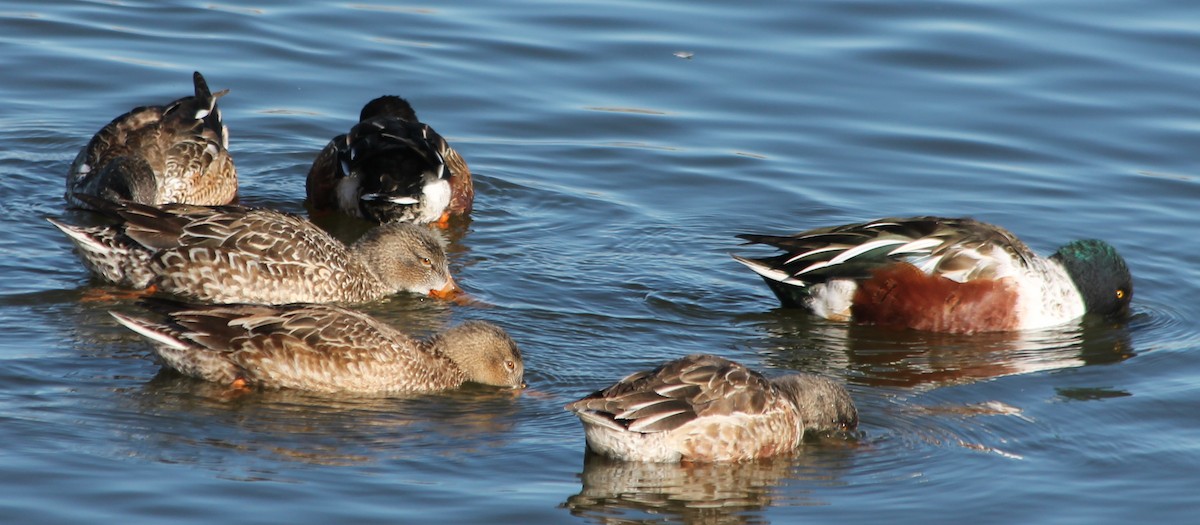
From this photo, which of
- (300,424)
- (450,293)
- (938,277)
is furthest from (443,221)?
(300,424)

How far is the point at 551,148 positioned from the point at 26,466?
6.88 m

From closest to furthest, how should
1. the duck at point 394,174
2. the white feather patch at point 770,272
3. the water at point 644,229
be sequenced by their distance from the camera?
the water at point 644,229 < the white feather patch at point 770,272 < the duck at point 394,174

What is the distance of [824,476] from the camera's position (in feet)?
25.3

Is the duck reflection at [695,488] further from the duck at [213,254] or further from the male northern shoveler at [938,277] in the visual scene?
the duck at [213,254]

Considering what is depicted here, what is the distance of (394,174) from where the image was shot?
1213 centimetres

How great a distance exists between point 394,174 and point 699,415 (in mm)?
5055

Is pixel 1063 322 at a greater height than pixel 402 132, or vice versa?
pixel 402 132

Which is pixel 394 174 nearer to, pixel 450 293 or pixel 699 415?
pixel 450 293


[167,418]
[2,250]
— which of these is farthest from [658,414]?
[2,250]

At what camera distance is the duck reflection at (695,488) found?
7148 mm

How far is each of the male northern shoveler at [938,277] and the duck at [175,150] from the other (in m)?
4.09

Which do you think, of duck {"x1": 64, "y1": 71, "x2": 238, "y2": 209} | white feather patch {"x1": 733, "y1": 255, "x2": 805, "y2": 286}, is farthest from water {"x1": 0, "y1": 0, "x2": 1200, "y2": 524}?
duck {"x1": 64, "y1": 71, "x2": 238, "y2": 209}

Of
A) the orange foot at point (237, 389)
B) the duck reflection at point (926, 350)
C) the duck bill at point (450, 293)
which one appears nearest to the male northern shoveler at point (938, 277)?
the duck reflection at point (926, 350)

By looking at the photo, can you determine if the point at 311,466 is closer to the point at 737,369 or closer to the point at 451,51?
the point at 737,369
